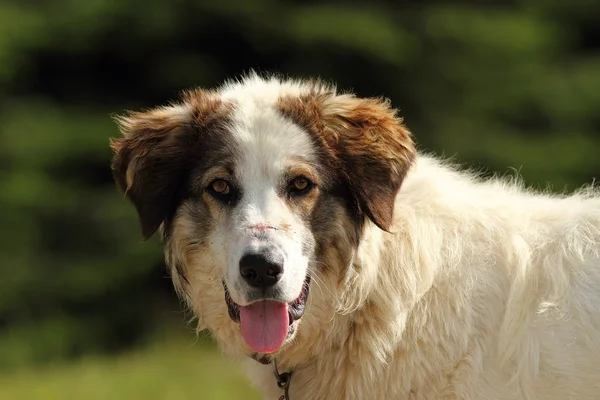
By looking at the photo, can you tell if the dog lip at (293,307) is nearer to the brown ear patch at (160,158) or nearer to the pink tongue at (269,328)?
the pink tongue at (269,328)

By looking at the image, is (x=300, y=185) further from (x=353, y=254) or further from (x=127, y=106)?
(x=127, y=106)

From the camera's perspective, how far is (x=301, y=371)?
4.94 m

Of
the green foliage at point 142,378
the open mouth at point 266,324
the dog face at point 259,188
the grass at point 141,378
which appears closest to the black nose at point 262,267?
the dog face at point 259,188

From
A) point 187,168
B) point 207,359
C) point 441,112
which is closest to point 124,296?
point 207,359

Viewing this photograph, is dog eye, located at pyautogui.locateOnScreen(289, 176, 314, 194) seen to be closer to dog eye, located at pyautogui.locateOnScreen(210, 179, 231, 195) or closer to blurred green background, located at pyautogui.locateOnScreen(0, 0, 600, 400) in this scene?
dog eye, located at pyautogui.locateOnScreen(210, 179, 231, 195)

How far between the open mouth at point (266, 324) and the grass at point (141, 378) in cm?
229

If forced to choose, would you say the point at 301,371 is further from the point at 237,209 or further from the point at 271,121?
the point at 271,121

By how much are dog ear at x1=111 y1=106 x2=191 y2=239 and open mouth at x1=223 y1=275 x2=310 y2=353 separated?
0.68 meters

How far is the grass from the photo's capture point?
8.20m

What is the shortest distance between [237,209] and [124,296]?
9.46 m

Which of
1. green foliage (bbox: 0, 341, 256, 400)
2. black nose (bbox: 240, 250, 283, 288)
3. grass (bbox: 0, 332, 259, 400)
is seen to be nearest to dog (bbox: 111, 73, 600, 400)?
black nose (bbox: 240, 250, 283, 288)

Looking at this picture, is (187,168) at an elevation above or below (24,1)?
above

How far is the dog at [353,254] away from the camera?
14.9 feet

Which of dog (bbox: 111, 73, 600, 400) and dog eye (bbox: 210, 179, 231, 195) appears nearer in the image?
dog (bbox: 111, 73, 600, 400)
